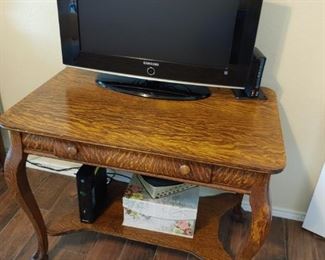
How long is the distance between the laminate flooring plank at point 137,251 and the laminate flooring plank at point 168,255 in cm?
2

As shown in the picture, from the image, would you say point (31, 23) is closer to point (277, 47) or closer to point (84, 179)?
point (84, 179)

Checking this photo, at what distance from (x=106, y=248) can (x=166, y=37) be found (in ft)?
3.02

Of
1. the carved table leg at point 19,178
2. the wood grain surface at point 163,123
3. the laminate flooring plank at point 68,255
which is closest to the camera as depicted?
the wood grain surface at point 163,123

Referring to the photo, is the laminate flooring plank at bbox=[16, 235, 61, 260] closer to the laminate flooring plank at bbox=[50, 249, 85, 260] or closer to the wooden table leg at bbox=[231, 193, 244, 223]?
the laminate flooring plank at bbox=[50, 249, 85, 260]

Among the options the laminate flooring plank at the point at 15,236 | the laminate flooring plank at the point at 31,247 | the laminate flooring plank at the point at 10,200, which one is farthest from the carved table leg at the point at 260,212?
the laminate flooring plank at the point at 10,200

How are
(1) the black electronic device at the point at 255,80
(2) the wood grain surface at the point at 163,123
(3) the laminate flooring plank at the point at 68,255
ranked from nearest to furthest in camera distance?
(2) the wood grain surface at the point at 163,123 < (1) the black electronic device at the point at 255,80 < (3) the laminate flooring plank at the point at 68,255

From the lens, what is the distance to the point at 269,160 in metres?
0.87

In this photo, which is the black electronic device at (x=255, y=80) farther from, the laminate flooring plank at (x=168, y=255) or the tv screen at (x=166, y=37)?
the laminate flooring plank at (x=168, y=255)

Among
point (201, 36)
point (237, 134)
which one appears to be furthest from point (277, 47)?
point (237, 134)

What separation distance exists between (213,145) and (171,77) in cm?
34

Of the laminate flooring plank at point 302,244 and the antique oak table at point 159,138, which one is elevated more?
the antique oak table at point 159,138

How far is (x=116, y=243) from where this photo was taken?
144 cm

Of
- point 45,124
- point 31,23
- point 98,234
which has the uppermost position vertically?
point 31,23

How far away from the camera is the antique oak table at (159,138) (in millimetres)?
895
